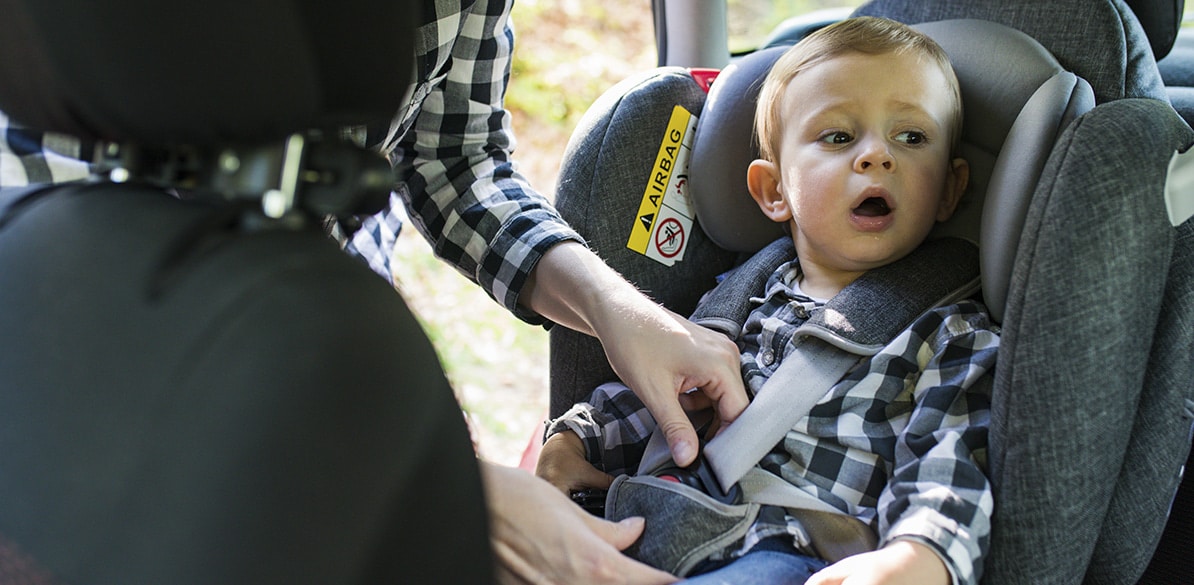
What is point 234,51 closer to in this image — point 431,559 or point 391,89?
point 391,89

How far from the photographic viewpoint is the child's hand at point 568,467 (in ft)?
4.51

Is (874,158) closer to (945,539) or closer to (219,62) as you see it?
(945,539)

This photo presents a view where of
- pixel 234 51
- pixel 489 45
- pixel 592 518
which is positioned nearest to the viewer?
pixel 234 51

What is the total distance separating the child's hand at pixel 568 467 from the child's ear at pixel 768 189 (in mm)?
465

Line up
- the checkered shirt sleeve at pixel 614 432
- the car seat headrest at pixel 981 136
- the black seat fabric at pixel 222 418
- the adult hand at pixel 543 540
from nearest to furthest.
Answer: the black seat fabric at pixel 222 418
the adult hand at pixel 543 540
the car seat headrest at pixel 981 136
the checkered shirt sleeve at pixel 614 432

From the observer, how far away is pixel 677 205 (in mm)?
1624

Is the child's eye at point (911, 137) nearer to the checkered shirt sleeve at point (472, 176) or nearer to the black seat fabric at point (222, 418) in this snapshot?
the checkered shirt sleeve at point (472, 176)

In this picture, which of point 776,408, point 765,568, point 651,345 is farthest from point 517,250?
point 765,568

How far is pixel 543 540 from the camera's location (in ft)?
3.24

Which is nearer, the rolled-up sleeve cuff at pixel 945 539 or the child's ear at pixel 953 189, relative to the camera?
the rolled-up sleeve cuff at pixel 945 539

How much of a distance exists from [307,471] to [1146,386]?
3.08ft

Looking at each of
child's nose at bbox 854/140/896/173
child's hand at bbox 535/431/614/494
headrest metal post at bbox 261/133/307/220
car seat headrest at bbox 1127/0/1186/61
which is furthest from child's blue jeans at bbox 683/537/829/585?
car seat headrest at bbox 1127/0/1186/61

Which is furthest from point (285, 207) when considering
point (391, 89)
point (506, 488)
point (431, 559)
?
point (506, 488)

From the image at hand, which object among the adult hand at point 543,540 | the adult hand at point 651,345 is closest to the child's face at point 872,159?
the adult hand at point 651,345
